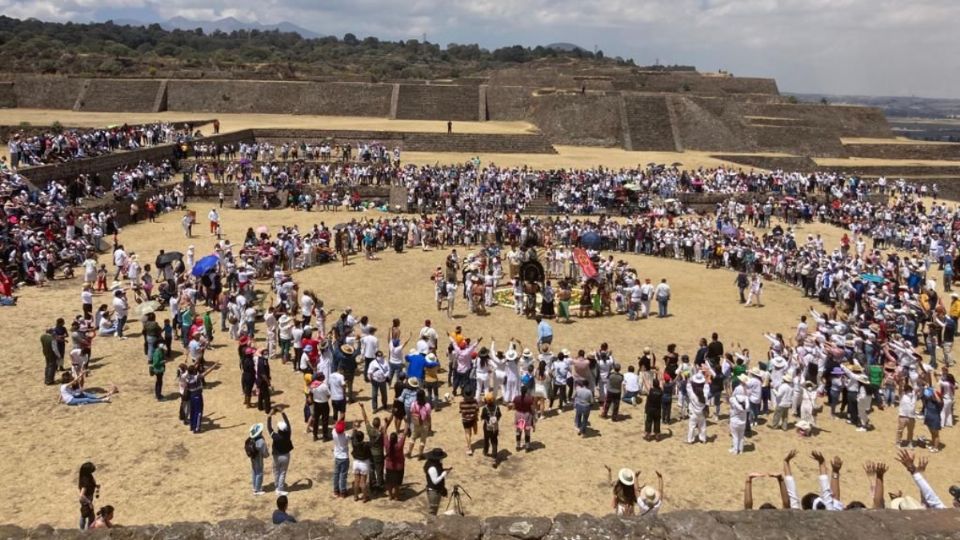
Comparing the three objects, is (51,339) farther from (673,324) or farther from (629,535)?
(673,324)

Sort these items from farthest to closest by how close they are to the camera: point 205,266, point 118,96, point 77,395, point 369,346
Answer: point 118,96 → point 205,266 → point 369,346 → point 77,395

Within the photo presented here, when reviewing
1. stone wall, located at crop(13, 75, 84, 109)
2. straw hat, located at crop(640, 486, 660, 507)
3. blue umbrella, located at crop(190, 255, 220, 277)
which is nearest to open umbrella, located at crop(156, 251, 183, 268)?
blue umbrella, located at crop(190, 255, 220, 277)

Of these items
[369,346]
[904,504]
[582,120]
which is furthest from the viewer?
[582,120]

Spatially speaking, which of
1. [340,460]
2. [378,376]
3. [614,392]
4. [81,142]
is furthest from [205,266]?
[81,142]

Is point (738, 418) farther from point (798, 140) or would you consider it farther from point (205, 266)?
point (798, 140)

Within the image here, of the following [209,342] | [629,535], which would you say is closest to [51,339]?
[209,342]

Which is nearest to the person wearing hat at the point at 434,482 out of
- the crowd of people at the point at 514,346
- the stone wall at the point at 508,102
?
the crowd of people at the point at 514,346

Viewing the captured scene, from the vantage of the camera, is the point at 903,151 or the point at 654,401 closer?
the point at 654,401
